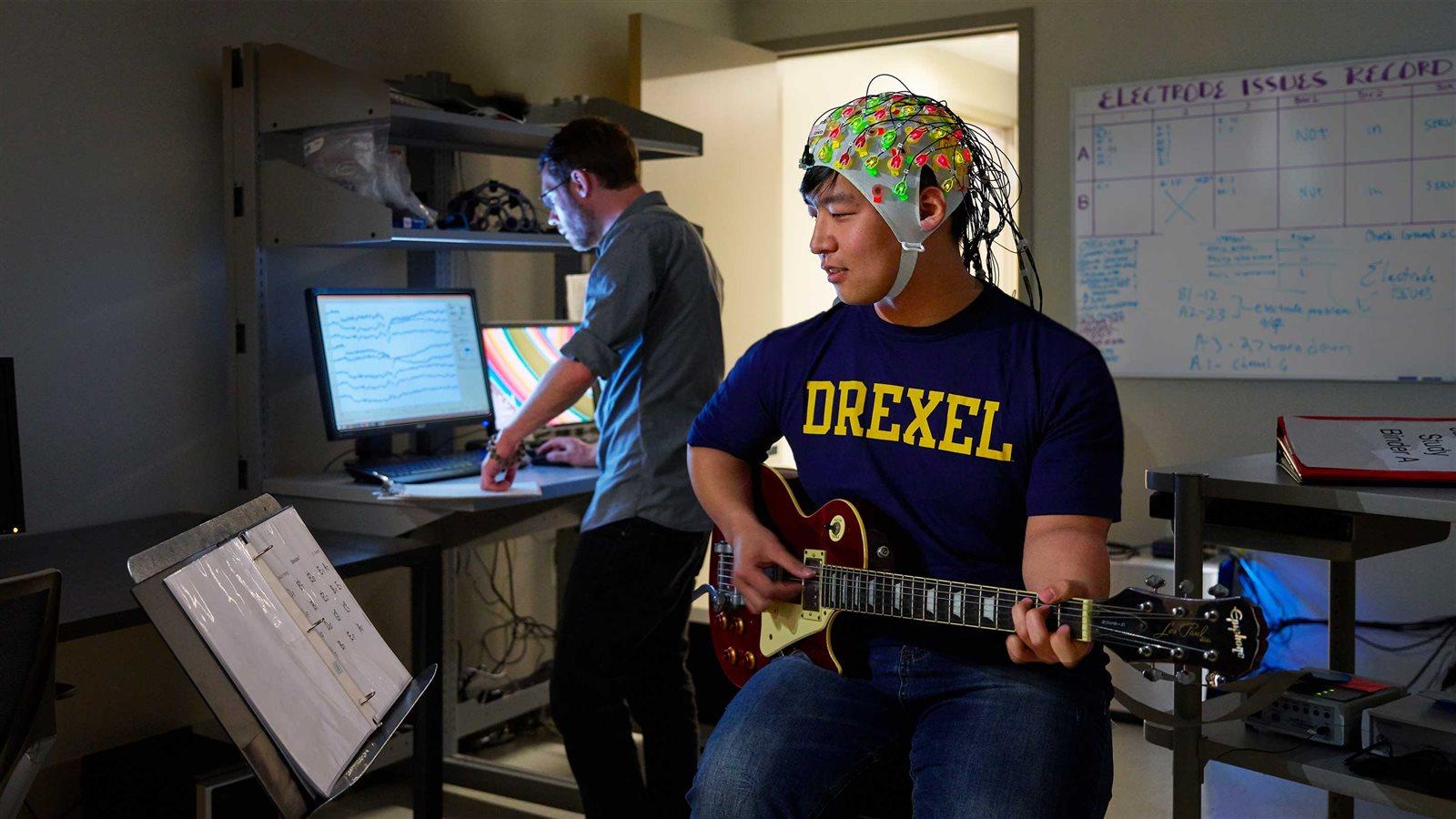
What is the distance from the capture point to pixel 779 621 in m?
1.73

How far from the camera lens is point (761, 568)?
5.74 feet

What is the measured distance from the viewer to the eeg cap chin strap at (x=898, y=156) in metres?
1.65

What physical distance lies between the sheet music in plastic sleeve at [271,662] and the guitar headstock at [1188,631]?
0.82 m

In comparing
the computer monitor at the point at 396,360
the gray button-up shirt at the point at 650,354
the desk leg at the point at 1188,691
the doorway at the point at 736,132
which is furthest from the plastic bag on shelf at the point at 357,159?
the desk leg at the point at 1188,691

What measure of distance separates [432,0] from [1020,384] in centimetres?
229

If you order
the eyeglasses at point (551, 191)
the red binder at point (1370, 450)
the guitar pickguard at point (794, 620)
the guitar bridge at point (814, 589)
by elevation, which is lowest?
the guitar pickguard at point (794, 620)

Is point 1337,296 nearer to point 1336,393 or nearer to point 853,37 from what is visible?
point 1336,393

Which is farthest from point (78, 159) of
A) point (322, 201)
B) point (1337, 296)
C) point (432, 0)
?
point (1337, 296)

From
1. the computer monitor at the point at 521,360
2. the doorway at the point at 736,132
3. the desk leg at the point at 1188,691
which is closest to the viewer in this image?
the desk leg at the point at 1188,691

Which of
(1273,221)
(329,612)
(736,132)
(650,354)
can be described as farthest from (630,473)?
(1273,221)

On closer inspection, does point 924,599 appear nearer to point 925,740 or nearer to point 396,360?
point 925,740

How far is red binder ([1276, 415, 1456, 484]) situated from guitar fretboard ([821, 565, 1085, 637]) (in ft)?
2.43

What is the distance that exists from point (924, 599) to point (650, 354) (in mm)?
1107

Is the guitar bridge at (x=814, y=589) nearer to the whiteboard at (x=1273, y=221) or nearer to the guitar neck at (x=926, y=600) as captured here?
the guitar neck at (x=926, y=600)
